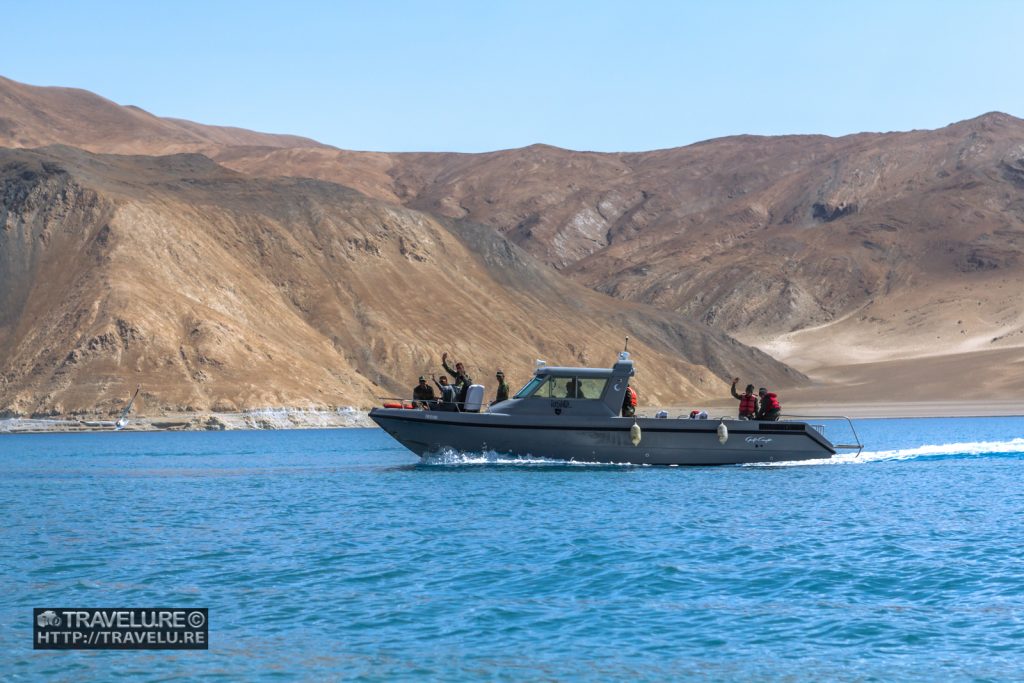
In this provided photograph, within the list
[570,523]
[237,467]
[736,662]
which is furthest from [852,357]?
[736,662]

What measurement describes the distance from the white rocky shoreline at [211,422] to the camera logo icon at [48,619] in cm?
7233

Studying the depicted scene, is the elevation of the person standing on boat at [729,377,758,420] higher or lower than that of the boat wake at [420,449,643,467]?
higher

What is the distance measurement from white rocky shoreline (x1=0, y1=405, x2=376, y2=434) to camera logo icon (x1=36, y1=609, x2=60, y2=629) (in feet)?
237

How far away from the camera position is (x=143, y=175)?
130000 millimetres

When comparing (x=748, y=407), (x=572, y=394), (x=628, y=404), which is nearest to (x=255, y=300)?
(x=628, y=404)

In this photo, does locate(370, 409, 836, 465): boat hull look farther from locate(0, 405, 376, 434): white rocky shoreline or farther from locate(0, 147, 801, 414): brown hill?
locate(0, 147, 801, 414): brown hill

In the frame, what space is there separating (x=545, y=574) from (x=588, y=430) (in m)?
18.4

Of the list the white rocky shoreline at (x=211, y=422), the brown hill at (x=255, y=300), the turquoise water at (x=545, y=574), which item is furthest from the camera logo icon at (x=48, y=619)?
the brown hill at (x=255, y=300)

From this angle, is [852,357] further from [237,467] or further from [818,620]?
[818,620]

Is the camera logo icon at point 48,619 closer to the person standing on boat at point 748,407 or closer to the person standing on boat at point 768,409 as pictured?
the person standing on boat at point 748,407

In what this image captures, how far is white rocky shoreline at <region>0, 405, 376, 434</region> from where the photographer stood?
87062mm

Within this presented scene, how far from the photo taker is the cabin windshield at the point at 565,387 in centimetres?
3769

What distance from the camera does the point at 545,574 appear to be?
63.2 ft

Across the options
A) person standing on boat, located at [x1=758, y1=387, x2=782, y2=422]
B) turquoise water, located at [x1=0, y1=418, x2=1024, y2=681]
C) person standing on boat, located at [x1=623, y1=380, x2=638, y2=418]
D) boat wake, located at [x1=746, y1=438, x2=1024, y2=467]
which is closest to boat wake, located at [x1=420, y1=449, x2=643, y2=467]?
turquoise water, located at [x1=0, y1=418, x2=1024, y2=681]
